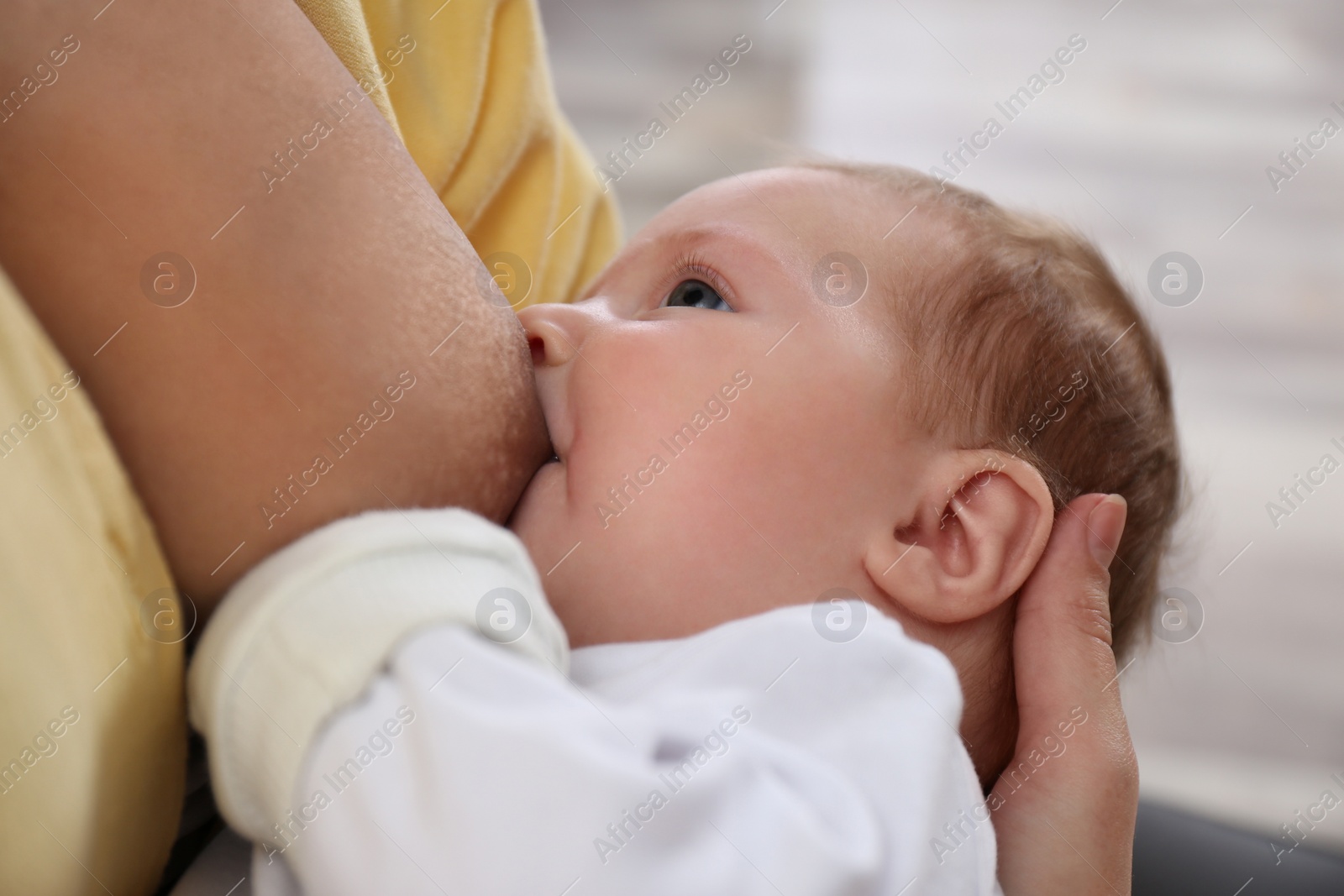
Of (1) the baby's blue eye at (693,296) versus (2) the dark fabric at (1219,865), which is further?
(2) the dark fabric at (1219,865)

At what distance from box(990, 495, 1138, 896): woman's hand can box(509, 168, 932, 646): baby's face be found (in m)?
0.15

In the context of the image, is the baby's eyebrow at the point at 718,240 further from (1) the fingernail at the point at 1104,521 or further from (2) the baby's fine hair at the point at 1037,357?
(1) the fingernail at the point at 1104,521

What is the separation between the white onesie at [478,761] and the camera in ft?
1.64

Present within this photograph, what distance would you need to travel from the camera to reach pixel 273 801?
51 centimetres

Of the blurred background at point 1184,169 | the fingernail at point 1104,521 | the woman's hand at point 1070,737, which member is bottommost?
the blurred background at point 1184,169

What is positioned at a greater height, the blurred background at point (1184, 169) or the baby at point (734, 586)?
the baby at point (734, 586)

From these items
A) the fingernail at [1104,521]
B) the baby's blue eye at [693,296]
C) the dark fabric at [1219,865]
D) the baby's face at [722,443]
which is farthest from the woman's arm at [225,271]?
the dark fabric at [1219,865]

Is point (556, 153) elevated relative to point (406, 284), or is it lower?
lower

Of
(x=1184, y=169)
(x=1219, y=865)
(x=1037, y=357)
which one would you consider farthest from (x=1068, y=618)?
(x=1184, y=169)

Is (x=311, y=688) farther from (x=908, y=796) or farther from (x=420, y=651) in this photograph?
(x=908, y=796)

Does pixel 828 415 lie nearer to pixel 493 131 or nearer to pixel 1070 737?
→ pixel 1070 737

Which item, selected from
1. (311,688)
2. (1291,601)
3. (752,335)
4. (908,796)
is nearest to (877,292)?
(752,335)

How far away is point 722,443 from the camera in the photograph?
0.74 metres

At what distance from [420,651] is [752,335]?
374mm
